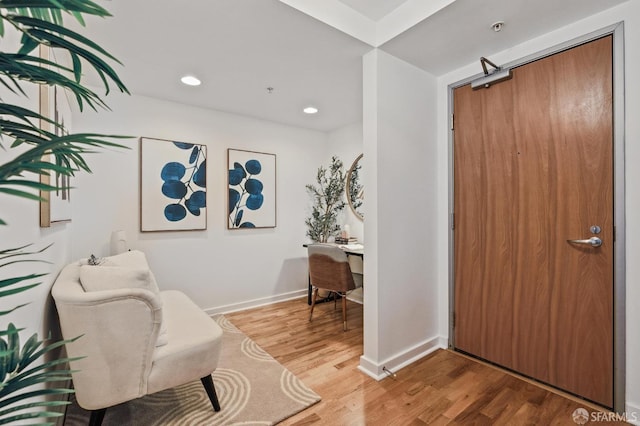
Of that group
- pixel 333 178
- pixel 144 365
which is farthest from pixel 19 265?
pixel 333 178

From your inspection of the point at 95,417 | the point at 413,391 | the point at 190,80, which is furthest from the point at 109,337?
the point at 190,80

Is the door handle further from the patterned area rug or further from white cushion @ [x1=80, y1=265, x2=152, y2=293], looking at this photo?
white cushion @ [x1=80, y1=265, x2=152, y2=293]

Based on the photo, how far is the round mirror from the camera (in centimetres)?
379

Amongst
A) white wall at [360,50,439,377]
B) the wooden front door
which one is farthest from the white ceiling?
the wooden front door

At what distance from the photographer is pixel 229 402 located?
186 centimetres

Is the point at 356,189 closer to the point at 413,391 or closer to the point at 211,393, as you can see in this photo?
the point at 413,391

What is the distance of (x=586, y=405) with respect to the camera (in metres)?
1.81

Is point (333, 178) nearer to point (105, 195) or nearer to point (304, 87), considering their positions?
point (304, 87)

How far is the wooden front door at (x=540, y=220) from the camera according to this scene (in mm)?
1806

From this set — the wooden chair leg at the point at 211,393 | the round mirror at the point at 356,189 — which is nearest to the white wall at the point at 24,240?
the wooden chair leg at the point at 211,393

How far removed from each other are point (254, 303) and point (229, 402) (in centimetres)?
179

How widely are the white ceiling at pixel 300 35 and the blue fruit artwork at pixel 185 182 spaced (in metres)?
0.68

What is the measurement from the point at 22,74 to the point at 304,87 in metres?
2.47

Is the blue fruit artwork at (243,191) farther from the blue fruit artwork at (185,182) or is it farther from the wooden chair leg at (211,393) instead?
the wooden chair leg at (211,393)
